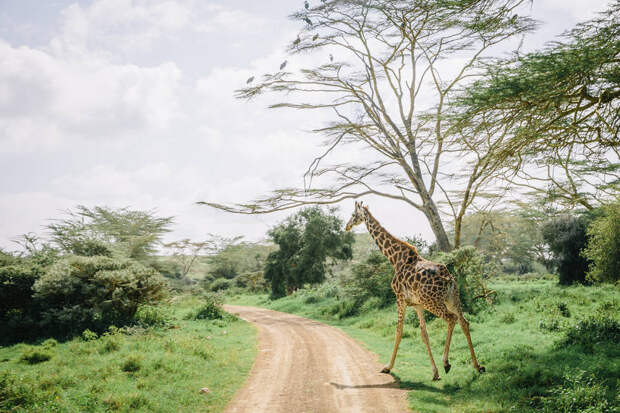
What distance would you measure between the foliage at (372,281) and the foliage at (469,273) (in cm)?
354

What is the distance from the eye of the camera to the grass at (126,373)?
18.2ft

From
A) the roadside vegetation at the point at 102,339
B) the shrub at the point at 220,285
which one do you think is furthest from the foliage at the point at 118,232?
the shrub at the point at 220,285

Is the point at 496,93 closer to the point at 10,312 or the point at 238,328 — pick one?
the point at 238,328

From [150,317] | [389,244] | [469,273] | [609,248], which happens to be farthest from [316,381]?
[609,248]

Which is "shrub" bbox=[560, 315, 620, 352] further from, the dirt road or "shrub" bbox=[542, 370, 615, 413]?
the dirt road

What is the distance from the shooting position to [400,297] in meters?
7.45

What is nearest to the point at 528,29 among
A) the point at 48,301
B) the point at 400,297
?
the point at 400,297

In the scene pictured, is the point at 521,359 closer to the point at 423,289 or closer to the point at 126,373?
the point at 423,289

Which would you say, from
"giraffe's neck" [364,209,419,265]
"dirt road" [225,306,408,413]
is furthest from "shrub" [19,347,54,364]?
"giraffe's neck" [364,209,419,265]

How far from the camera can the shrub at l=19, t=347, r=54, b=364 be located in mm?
8031

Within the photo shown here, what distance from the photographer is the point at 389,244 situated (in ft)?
26.3

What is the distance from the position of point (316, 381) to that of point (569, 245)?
1714 cm

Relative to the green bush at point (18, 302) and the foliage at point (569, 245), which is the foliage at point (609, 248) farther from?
the green bush at point (18, 302)

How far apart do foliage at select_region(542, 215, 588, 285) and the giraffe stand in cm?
1485
